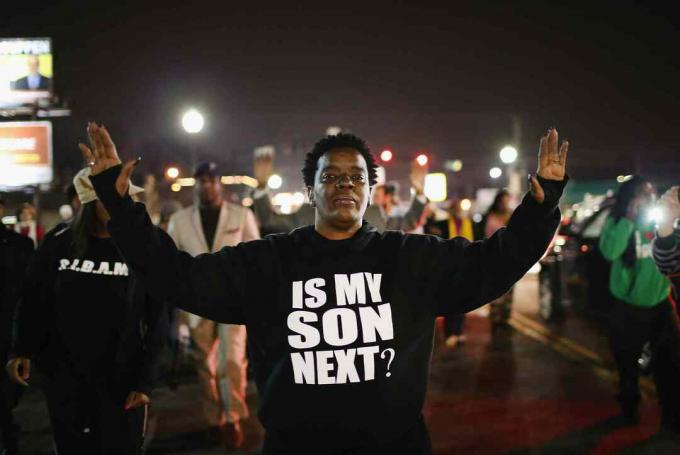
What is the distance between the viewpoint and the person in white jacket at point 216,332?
558 cm

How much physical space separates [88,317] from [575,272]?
8.72 metres

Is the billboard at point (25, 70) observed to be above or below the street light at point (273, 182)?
above

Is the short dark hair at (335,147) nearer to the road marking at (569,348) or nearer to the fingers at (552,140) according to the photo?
the fingers at (552,140)

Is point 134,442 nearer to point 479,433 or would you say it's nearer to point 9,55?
point 479,433

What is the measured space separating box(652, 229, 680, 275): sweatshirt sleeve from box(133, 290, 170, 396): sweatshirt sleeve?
12.1 feet

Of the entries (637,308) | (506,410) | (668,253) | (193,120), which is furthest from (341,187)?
(193,120)

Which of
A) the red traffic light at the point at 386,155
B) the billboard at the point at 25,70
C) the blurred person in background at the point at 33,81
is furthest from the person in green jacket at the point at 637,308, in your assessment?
the blurred person in background at the point at 33,81

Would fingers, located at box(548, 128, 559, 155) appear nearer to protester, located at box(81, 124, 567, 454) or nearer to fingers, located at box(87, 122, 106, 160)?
protester, located at box(81, 124, 567, 454)

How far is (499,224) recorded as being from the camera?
1027 cm

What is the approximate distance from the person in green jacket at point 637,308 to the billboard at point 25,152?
1961cm

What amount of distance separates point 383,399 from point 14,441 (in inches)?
151

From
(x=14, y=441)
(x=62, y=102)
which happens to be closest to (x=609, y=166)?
(x=62, y=102)

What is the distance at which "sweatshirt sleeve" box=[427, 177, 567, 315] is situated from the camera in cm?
243

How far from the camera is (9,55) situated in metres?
23.0
